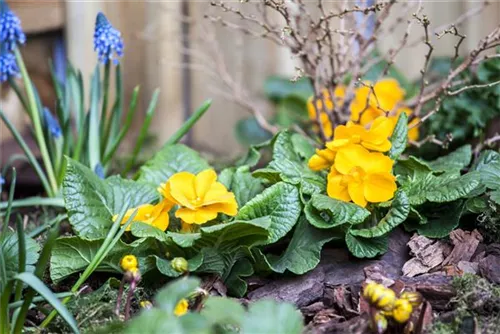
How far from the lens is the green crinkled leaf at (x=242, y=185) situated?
144 cm

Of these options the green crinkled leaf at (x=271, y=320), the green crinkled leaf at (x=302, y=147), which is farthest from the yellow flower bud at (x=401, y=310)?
the green crinkled leaf at (x=302, y=147)

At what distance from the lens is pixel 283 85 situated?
7.98ft

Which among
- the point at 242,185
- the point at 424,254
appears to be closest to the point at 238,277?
the point at 242,185

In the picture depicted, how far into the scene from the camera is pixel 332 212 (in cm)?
127

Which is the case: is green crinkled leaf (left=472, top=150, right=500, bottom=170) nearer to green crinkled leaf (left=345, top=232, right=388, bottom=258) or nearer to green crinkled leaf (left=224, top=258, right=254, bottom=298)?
green crinkled leaf (left=345, top=232, right=388, bottom=258)

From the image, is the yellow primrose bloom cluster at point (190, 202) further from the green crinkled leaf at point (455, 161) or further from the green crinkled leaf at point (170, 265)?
the green crinkled leaf at point (455, 161)

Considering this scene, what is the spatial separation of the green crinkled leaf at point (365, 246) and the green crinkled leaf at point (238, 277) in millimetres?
186

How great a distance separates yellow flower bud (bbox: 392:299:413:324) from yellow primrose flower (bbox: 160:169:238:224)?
1.28 feet

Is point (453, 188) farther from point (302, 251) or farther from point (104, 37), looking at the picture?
point (104, 37)

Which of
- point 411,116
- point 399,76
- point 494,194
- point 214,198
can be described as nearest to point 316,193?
point 214,198

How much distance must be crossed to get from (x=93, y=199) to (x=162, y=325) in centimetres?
55

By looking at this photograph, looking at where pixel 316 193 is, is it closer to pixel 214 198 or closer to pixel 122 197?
pixel 214 198

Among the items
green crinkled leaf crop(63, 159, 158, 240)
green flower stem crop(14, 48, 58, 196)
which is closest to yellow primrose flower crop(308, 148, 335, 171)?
green crinkled leaf crop(63, 159, 158, 240)

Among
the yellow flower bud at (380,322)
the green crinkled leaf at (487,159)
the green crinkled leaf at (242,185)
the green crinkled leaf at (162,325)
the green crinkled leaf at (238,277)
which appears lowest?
the green crinkled leaf at (238,277)
